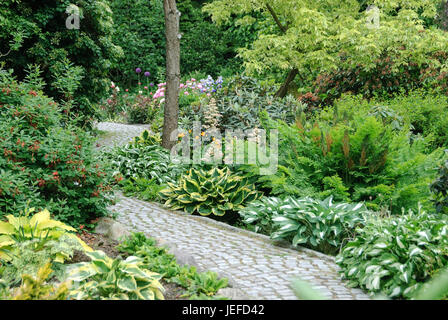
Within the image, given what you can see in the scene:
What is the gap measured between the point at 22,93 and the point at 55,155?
3.60 feet

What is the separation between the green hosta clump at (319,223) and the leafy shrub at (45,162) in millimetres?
1989

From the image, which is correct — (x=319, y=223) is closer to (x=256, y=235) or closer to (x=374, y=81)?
(x=256, y=235)

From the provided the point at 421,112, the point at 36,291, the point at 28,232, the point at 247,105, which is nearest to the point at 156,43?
the point at 247,105

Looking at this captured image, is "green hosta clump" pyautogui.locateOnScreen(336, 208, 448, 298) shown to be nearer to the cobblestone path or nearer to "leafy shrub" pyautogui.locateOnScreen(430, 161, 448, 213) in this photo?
the cobblestone path

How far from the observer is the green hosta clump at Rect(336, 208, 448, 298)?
3294 millimetres

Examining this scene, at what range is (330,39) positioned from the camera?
38.4 feet

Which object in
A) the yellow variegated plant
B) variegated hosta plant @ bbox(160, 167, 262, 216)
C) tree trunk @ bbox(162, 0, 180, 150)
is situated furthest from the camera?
tree trunk @ bbox(162, 0, 180, 150)

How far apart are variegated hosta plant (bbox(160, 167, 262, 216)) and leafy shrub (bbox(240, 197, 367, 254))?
1392 mm

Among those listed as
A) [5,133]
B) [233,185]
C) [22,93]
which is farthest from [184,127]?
[5,133]

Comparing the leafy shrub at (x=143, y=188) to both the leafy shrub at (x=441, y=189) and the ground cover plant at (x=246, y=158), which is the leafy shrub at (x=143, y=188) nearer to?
the ground cover plant at (x=246, y=158)

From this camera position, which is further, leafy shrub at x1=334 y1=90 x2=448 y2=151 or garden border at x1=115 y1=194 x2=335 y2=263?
leafy shrub at x1=334 y1=90 x2=448 y2=151

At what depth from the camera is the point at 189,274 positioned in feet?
11.5

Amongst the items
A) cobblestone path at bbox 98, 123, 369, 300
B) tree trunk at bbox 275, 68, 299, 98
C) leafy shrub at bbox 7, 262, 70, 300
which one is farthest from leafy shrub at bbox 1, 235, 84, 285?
tree trunk at bbox 275, 68, 299, 98

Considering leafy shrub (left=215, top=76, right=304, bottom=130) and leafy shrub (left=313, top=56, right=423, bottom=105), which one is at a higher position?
leafy shrub (left=313, top=56, right=423, bottom=105)
